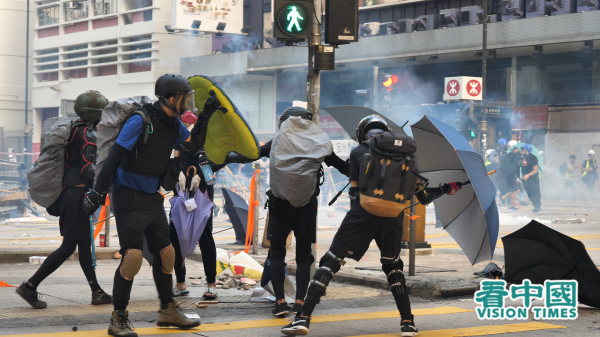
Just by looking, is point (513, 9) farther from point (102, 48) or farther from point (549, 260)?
point (102, 48)

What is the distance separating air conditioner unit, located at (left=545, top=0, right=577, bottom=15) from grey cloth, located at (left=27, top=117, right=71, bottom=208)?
29.1 m

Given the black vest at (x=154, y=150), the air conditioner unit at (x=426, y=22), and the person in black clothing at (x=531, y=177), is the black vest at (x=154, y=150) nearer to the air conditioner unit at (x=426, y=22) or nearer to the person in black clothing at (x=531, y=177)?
the person in black clothing at (x=531, y=177)

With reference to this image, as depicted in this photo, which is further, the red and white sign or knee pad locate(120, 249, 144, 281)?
the red and white sign

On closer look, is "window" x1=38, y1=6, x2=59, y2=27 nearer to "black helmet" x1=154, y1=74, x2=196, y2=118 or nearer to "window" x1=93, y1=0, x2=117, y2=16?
"window" x1=93, y1=0, x2=117, y2=16

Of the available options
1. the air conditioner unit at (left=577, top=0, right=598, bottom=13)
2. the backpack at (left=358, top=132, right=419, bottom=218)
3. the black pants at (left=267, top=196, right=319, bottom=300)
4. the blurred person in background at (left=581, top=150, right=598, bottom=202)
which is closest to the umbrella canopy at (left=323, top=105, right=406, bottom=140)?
the black pants at (left=267, top=196, right=319, bottom=300)

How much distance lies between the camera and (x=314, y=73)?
707 cm

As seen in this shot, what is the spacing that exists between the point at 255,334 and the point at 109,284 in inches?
104

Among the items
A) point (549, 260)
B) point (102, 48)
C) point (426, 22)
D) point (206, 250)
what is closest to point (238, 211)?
point (206, 250)

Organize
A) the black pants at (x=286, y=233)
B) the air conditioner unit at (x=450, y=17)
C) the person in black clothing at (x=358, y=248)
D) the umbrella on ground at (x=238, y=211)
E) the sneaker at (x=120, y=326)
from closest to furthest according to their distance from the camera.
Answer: the sneaker at (x=120, y=326)
the person in black clothing at (x=358, y=248)
the black pants at (x=286, y=233)
the umbrella on ground at (x=238, y=211)
the air conditioner unit at (x=450, y=17)

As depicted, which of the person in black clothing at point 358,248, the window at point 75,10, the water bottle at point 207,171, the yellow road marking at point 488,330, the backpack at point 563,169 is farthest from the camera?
the window at point 75,10

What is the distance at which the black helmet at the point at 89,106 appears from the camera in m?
6.17

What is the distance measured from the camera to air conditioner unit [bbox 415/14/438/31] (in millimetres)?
36531

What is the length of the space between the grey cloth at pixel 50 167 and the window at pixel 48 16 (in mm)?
57831

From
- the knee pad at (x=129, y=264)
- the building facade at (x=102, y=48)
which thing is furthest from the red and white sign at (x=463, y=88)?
the knee pad at (x=129, y=264)
